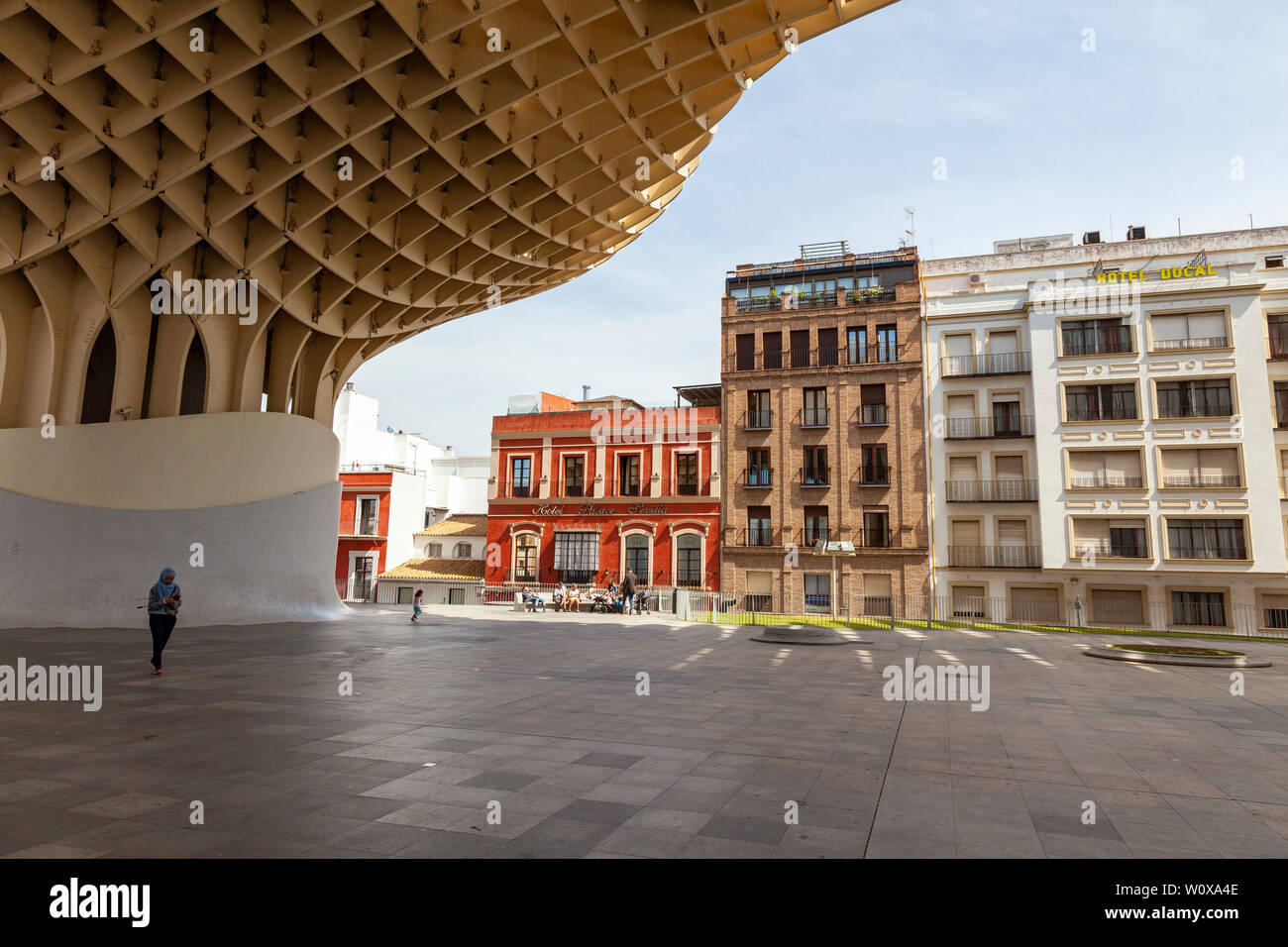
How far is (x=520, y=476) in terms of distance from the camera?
45.8m

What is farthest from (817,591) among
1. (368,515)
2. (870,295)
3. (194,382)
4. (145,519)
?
(145,519)

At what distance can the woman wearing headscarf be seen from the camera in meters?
11.7

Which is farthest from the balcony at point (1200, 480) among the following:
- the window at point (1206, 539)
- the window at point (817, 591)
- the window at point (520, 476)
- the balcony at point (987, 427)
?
the window at point (520, 476)

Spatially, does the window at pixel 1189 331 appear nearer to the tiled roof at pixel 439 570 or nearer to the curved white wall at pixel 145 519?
the curved white wall at pixel 145 519

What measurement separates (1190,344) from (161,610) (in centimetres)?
4243

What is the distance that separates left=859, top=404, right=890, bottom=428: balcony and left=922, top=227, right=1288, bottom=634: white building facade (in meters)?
2.59

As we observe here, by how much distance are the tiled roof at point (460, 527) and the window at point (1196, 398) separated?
1561 inches

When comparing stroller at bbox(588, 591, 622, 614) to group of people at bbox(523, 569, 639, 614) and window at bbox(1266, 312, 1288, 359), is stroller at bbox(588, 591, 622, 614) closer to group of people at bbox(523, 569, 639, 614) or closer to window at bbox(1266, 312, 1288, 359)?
group of people at bbox(523, 569, 639, 614)

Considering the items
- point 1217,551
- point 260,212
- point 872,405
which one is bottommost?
point 1217,551

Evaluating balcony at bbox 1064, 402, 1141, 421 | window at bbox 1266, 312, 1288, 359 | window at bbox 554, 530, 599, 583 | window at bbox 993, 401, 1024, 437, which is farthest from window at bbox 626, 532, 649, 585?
window at bbox 1266, 312, 1288, 359

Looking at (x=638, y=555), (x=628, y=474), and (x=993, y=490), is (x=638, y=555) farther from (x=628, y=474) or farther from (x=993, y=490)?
(x=993, y=490)

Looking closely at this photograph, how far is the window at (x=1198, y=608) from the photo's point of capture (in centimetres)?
3403

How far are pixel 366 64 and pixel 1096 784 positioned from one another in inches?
674

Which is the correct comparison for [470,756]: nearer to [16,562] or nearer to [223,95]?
[223,95]
